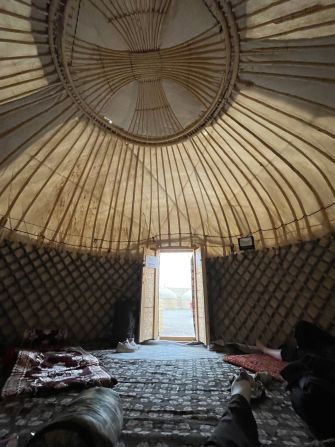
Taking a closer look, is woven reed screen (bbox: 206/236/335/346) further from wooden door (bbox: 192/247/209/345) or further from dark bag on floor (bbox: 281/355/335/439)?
dark bag on floor (bbox: 281/355/335/439)

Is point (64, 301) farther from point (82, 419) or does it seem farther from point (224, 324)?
point (82, 419)

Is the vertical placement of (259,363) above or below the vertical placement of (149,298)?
below

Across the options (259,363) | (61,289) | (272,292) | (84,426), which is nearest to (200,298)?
(272,292)

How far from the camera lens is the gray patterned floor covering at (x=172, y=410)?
2.97ft

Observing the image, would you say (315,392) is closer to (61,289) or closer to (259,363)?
(259,363)

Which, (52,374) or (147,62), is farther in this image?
(147,62)

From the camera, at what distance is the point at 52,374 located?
1527 mm

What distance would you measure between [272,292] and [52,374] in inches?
87.5

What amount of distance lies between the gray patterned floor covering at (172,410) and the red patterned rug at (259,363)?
0.21 metres

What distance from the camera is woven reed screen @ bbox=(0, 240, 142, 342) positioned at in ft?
8.40

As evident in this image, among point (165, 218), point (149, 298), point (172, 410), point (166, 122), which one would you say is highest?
point (166, 122)

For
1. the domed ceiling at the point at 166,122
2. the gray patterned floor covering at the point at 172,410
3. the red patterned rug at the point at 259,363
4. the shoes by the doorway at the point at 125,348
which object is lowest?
the gray patterned floor covering at the point at 172,410

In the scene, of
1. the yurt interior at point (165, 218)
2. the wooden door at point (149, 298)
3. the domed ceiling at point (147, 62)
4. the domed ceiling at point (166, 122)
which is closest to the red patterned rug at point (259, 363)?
the yurt interior at point (165, 218)

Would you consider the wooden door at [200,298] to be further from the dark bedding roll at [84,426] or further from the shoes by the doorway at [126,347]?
the dark bedding roll at [84,426]
